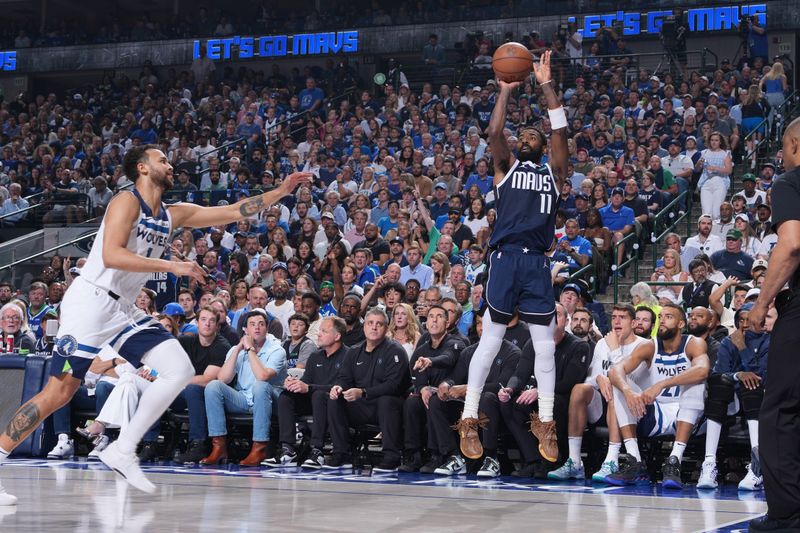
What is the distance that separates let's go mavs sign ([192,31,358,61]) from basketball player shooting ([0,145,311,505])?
21.5 m

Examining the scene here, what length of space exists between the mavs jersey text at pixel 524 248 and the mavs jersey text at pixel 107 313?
2.35 meters

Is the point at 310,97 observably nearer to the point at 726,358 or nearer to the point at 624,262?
the point at 624,262

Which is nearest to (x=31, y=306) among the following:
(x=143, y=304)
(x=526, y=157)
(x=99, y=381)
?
(x=143, y=304)

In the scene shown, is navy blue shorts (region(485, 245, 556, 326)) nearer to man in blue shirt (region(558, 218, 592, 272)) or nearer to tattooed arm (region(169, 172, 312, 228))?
tattooed arm (region(169, 172, 312, 228))

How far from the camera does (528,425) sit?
8789 millimetres

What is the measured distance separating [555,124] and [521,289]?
3.92 ft

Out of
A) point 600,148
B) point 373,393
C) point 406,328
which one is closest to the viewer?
point 373,393

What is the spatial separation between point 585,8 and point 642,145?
9272 millimetres

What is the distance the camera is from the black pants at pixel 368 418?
367 inches

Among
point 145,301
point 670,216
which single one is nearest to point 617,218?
point 670,216

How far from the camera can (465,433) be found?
25.0 ft

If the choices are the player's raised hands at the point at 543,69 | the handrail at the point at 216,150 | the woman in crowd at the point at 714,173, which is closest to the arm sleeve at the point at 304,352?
the player's raised hands at the point at 543,69

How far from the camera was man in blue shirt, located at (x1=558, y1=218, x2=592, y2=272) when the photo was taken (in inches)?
514

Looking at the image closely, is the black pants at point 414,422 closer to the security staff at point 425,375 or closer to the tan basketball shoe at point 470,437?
the security staff at point 425,375
